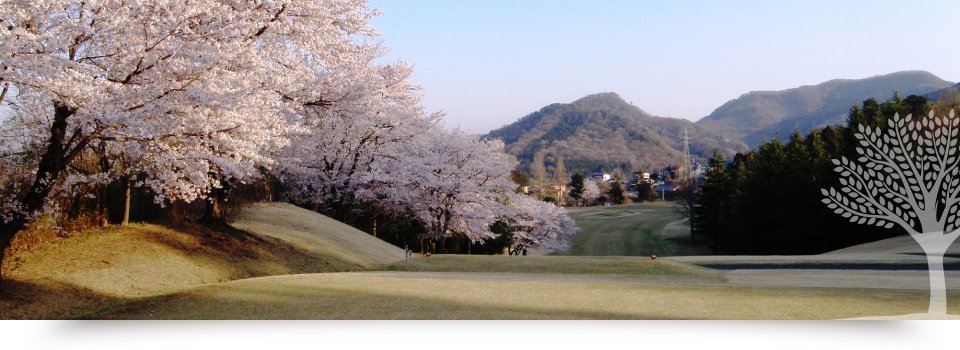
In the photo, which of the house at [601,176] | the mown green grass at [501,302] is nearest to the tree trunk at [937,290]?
the mown green grass at [501,302]

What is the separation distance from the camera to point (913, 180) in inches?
354

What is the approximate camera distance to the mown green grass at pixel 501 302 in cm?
781

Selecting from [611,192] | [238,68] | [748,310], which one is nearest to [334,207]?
[238,68]

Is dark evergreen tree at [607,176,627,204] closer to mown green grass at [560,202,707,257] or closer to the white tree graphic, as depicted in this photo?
mown green grass at [560,202,707,257]

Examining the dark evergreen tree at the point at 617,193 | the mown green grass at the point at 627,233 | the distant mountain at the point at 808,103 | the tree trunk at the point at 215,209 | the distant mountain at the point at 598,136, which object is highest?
the distant mountain at the point at 598,136

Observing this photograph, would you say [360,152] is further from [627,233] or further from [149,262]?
[627,233]

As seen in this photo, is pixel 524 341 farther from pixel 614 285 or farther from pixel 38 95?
pixel 38 95

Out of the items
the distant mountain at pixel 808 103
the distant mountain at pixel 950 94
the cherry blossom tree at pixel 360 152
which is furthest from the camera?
the cherry blossom tree at pixel 360 152

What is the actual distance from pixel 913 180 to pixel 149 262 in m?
13.1

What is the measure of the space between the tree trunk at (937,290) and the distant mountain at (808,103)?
403 centimetres

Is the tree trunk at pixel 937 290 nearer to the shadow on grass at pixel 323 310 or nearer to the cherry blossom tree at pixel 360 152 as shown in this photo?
the shadow on grass at pixel 323 310

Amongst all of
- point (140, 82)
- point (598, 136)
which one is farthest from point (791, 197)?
point (598, 136)

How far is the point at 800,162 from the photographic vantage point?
2347cm

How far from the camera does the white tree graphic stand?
898 cm
